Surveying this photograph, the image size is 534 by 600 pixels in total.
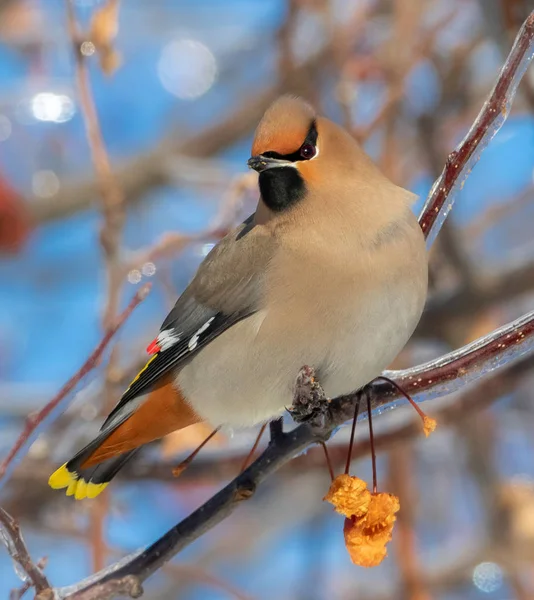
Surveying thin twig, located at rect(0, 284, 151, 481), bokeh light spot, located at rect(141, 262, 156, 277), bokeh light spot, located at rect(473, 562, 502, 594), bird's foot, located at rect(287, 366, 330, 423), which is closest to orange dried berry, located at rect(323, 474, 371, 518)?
bird's foot, located at rect(287, 366, 330, 423)

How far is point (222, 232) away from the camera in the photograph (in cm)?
352

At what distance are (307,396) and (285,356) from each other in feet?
1.44

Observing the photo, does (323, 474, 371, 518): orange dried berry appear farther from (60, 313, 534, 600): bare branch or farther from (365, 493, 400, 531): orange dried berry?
(60, 313, 534, 600): bare branch

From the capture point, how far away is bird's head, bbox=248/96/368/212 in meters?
2.84

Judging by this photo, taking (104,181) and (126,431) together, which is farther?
(104,181)

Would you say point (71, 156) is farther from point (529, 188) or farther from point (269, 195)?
point (269, 195)

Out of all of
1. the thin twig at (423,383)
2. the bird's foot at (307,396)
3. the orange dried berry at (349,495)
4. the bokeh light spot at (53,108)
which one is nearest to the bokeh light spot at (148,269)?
the thin twig at (423,383)

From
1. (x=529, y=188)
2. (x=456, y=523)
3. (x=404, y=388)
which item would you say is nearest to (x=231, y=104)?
(x=529, y=188)

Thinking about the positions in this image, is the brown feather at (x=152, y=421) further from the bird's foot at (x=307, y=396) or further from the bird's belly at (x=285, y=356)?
the bird's foot at (x=307, y=396)

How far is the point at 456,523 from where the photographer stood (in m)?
6.18

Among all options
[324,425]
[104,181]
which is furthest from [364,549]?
[104,181]

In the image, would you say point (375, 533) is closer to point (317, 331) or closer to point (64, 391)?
point (317, 331)

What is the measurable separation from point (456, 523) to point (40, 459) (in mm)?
2987

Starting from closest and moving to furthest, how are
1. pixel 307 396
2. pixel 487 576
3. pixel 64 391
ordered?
1. pixel 64 391
2. pixel 307 396
3. pixel 487 576
